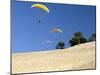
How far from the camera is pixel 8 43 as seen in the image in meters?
2.56

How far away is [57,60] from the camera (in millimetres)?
2789

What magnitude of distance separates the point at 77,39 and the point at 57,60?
36 centimetres

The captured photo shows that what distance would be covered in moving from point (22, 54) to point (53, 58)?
386 mm

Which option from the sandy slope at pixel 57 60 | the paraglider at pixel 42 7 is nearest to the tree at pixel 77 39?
the sandy slope at pixel 57 60

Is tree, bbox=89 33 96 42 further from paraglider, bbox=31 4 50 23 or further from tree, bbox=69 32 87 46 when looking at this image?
paraglider, bbox=31 4 50 23

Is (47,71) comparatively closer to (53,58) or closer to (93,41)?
(53,58)

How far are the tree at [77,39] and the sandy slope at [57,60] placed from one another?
0.16ft

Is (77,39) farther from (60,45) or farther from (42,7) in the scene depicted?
(42,7)

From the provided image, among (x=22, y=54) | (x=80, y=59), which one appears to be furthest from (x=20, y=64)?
(x=80, y=59)

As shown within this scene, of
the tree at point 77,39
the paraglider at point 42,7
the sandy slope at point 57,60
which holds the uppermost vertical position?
the paraglider at point 42,7

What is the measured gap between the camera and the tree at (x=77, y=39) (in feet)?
9.33

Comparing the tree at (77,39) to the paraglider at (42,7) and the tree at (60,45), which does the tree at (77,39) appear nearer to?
the tree at (60,45)

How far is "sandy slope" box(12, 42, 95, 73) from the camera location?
8.58ft

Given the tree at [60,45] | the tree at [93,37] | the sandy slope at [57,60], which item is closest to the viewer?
the sandy slope at [57,60]
